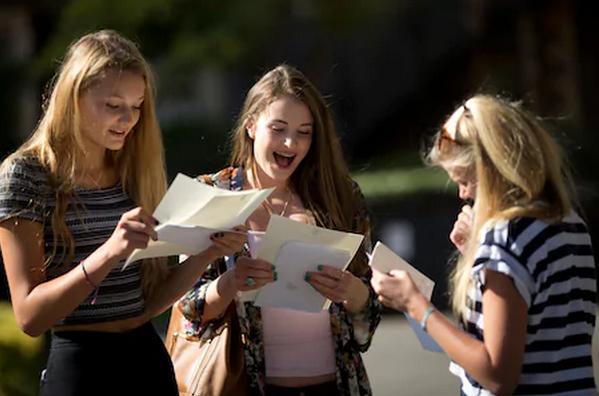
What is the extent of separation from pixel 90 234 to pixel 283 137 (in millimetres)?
765

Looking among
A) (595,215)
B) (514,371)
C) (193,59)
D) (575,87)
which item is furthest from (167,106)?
(514,371)

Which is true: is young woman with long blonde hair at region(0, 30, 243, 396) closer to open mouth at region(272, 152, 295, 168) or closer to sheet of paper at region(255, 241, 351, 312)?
sheet of paper at region(255, 241, 351, 312)

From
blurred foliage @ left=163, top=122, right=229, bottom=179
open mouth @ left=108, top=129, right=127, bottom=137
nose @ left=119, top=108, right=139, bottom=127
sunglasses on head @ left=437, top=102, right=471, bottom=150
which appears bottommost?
blurred foliage @ left=163, top=122, right=229, bottom=179

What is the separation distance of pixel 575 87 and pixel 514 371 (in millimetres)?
11333

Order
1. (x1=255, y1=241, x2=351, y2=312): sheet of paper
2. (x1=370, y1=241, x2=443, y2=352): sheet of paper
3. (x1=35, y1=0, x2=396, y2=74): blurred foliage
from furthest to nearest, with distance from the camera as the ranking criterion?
1. (x1=35, y1=0, x2=396, y2=74): blurred foliage
2. (x1=255, y1=241, x2=351, y2=312): sheet of paper
3. (x1=370, y1=241, x2=443, y2=352): sheet of paper

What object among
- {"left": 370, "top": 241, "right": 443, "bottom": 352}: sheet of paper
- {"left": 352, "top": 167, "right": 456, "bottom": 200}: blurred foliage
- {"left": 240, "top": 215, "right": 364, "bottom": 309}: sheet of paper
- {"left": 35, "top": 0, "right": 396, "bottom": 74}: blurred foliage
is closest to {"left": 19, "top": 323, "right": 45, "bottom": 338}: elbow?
{"left": 240, "top": 215, "right": 364, "bottom": 309}: sheet of paper

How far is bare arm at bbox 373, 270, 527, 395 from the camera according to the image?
299 cm

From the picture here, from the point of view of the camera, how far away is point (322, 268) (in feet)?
11.7

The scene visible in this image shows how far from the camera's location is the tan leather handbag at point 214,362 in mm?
3693

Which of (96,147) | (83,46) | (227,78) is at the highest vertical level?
(83,46)

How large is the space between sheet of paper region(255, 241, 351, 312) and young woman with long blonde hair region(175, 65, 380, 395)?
0.10ft

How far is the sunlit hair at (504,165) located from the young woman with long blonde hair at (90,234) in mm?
641

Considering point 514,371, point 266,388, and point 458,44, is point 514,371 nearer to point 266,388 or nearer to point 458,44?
point 266,388

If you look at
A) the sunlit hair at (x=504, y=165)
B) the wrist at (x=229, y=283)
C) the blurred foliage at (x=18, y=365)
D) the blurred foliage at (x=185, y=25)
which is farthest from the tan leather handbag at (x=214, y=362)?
the blurred foliage at (x=185, y=25)
